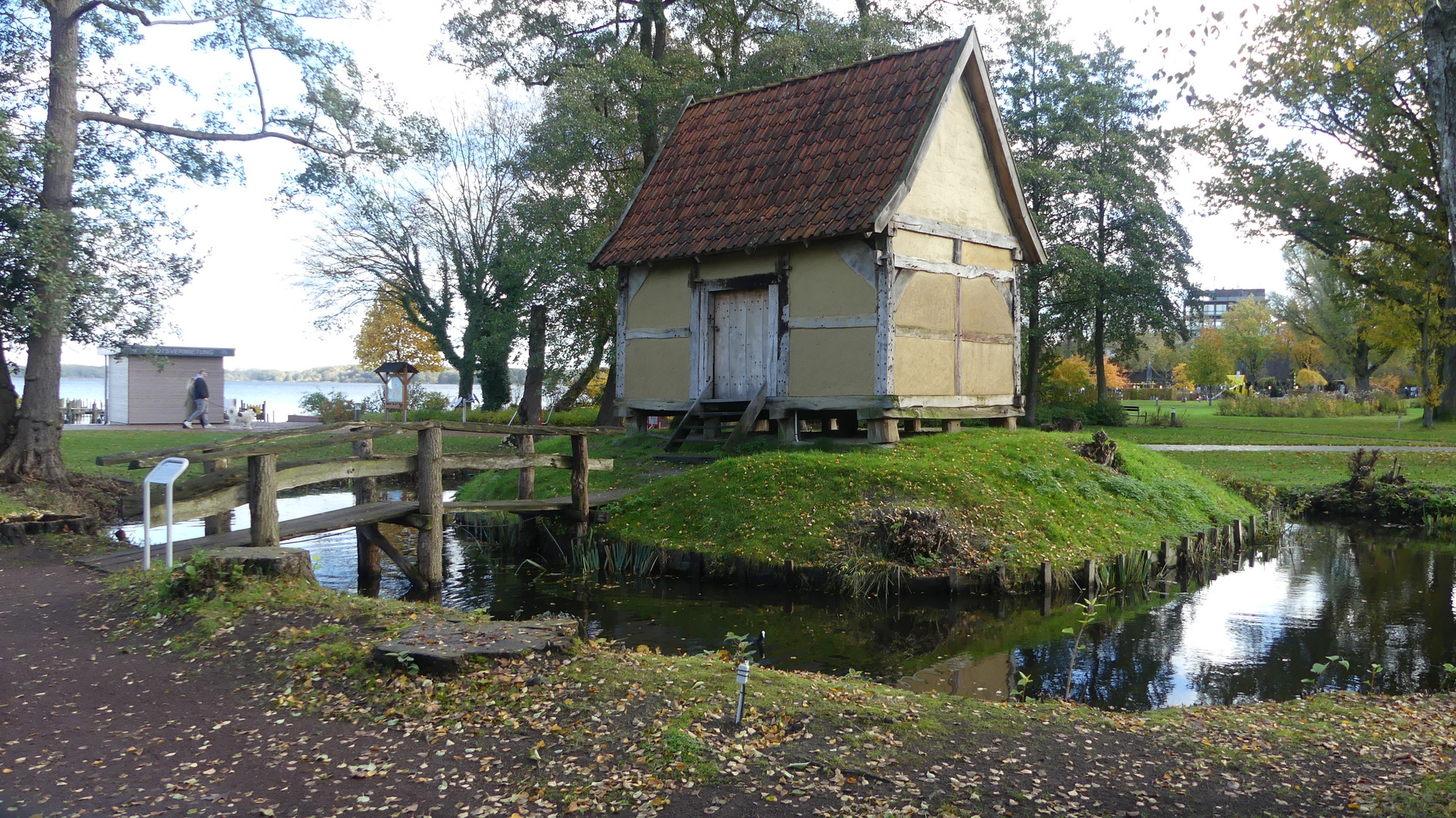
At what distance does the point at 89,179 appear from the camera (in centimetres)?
1502

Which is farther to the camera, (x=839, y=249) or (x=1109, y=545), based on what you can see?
(x=839, y=249)

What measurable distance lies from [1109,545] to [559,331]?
18.5m

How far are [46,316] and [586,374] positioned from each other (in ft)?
61.7

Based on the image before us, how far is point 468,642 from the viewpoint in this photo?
6668 millimetres

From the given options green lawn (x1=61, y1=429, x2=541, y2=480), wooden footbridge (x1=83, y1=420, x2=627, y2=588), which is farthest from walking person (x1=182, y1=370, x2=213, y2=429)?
wooden footbridge (x1=83, y1=420, x2=627, y2=588)

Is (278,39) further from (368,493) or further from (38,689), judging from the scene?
(38,689)

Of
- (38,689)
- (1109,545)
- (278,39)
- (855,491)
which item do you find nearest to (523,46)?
(278,39)

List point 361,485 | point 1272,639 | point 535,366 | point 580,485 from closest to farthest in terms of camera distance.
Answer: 1. point 1272,639
2. point 580,485
3. point 361,485
4. point 535,366

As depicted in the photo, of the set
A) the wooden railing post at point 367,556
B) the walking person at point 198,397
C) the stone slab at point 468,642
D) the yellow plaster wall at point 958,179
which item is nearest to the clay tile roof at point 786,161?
the yellow plaster wall at point 958,179

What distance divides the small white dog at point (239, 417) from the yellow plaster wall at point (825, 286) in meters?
23.4

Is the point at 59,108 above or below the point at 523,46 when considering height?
below

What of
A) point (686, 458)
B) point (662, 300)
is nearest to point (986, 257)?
point (662, 300)

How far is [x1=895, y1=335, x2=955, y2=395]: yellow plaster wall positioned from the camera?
1673cm

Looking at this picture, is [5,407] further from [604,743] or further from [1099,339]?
[1099,339]
